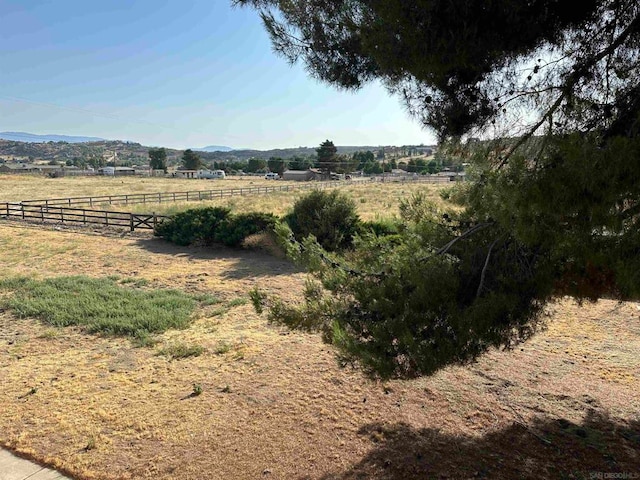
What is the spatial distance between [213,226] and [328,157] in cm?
7351

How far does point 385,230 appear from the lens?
14.0m

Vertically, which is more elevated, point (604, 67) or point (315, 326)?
point (604, 67)

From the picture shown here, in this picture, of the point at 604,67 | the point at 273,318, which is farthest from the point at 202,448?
the point at 604,67

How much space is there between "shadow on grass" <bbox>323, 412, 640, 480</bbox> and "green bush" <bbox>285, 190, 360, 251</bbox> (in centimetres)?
1051

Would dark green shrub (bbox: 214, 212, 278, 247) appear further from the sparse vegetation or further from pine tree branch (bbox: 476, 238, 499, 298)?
pine tree branch (bbox: 476, 238, 499, 298)

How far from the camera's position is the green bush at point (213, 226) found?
1664cm

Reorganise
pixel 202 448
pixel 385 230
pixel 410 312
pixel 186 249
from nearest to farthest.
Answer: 1. pixel 410 312
2. pixel 202 448
3. pixel 385 230
4. pixel 186 249

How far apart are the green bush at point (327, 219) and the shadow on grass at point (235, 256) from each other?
1.44 meters

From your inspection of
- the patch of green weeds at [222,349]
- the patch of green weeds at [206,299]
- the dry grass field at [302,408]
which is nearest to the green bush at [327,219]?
the patch of green weeds at [206,299]

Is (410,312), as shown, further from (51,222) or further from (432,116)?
(51,222)

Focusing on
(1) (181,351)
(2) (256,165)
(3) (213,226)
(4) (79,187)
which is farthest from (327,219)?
(2) (256,165)

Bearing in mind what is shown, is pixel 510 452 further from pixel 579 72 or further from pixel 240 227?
pixel 240 227

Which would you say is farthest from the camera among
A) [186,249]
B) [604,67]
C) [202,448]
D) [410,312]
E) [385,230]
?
[186,249]

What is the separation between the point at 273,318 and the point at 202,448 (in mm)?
1523
